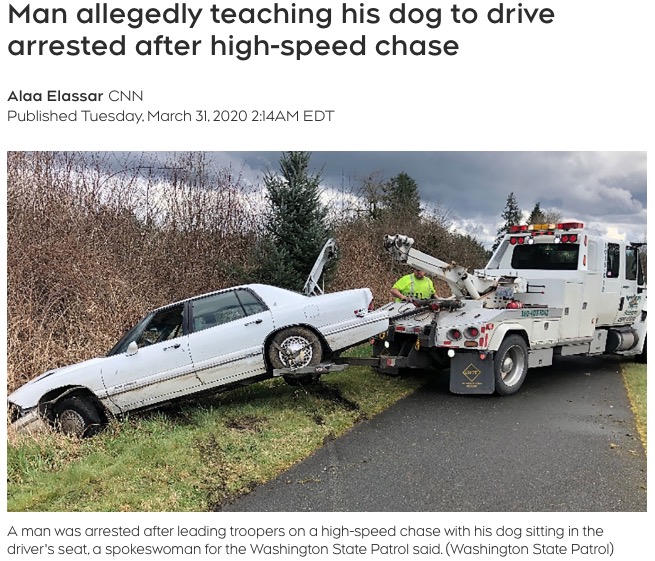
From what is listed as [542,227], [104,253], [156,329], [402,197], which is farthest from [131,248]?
[402,197]

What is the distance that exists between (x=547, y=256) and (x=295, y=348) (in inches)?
185

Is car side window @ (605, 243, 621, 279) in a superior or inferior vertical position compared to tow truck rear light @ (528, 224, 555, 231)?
inferior

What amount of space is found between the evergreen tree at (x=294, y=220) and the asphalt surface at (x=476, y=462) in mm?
4323

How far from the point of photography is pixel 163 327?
6.43 m

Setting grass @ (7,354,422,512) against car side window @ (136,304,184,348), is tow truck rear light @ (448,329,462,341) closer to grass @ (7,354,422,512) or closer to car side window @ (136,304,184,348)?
grass @ (7,354,422,512)

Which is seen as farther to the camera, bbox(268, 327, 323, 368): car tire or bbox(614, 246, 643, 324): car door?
bbox(614, 246, 643, 324): car door

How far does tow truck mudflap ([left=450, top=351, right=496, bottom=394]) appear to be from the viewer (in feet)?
23.6

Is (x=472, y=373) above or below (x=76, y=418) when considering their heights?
above

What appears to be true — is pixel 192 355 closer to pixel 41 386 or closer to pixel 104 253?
pixel 41 386

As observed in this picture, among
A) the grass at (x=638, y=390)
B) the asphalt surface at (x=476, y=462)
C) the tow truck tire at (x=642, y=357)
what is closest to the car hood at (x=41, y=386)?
the asphalt surface at (x=476, y=462)

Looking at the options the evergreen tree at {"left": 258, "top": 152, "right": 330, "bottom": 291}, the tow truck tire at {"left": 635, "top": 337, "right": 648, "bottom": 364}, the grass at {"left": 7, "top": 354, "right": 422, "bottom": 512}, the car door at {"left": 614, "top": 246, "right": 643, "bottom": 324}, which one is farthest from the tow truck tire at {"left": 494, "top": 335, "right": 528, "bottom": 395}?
the evergreen tree at {"left": 258, "top": 152, "right": 330, "bottom": 291}

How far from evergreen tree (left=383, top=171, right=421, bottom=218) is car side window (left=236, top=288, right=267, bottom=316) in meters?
11.0
